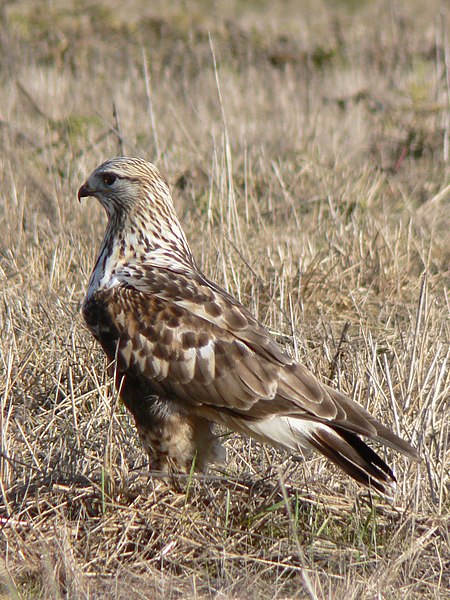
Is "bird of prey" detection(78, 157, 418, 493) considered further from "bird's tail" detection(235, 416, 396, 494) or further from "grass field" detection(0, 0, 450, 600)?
"grass field" detection(0, 0, 450, 600)

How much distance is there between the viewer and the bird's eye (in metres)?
4.79

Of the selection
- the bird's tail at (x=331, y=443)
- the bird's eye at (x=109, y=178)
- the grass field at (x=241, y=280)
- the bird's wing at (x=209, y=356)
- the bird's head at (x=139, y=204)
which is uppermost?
the bird's eye at (x=109, y=178)

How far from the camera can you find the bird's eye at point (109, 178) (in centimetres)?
479

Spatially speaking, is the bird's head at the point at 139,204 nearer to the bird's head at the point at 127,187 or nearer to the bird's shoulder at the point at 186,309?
the bird's head at the point at 127,187

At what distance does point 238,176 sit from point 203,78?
11.7ft

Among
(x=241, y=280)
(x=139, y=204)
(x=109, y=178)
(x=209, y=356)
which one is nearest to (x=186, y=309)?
(x=209, y=356)

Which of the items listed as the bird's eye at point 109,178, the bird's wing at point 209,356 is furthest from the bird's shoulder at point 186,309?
the bird's eye at point 109,178

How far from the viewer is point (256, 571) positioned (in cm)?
366

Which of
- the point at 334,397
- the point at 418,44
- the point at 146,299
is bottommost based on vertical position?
the point at 418,44

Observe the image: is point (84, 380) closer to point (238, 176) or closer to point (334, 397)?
point (334, 397)

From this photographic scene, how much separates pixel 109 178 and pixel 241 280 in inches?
53.7

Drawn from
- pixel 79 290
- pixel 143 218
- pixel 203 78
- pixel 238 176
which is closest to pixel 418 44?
pixel 203 78

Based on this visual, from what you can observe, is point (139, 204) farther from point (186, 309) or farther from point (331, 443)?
point (331, 443)

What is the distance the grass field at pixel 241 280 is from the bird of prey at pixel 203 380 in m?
0.16
